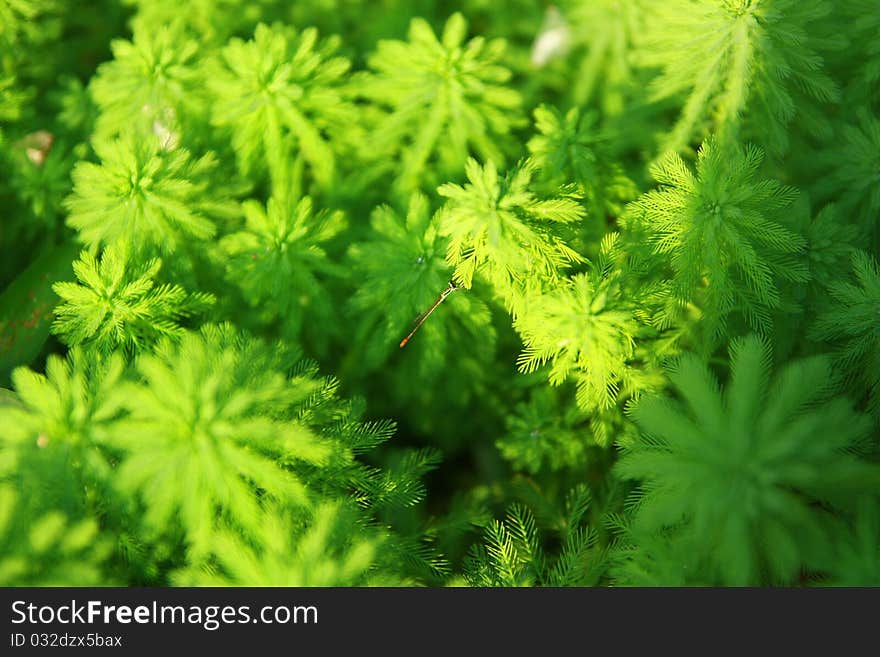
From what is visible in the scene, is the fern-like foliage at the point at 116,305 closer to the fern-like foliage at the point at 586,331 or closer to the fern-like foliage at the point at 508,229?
the fern-like foliage at the point at 508,229

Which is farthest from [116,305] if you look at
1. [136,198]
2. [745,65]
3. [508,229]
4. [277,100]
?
[745,65]

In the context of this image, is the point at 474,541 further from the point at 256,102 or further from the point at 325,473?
the point at 256,102

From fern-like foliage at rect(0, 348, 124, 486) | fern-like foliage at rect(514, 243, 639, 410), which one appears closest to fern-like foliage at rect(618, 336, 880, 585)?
fern-like foliage at rect(514, 243, 639, 410)

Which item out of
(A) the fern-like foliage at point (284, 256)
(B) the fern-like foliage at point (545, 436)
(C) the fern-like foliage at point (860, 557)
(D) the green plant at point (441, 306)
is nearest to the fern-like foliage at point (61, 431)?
(D) the green plant at point (441, 306)

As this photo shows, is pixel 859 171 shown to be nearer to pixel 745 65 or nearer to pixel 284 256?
pixel 745 65

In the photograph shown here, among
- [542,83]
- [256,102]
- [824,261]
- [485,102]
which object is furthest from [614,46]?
[256,102]

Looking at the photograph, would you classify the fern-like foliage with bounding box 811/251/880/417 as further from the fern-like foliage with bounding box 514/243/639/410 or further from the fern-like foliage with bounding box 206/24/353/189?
the fern-like foliage with bounding box 206/24/353/189
